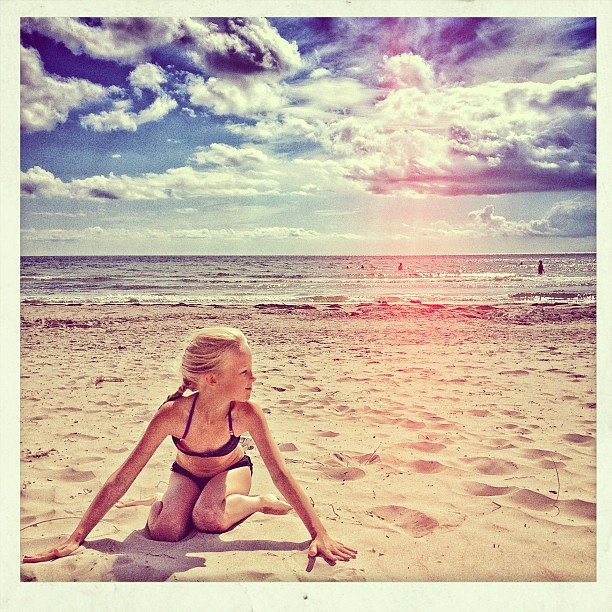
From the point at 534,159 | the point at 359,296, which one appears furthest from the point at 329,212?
the point at 359,296

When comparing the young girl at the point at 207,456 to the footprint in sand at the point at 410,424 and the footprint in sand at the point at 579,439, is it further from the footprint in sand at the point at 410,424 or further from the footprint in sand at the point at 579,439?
the footprint in sand at the point at 579,439

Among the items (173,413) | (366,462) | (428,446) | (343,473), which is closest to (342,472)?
(343,473)

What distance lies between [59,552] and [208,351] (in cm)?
106

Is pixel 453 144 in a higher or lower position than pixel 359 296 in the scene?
higher

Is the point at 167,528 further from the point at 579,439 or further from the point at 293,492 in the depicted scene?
the point at 579,439

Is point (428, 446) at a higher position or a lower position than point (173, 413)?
lower

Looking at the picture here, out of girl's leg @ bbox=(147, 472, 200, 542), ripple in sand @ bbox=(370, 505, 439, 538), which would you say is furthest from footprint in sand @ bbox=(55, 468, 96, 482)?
ripple in sand @ bbox=(370, 505, 439, 538)

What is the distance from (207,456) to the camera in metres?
2.72

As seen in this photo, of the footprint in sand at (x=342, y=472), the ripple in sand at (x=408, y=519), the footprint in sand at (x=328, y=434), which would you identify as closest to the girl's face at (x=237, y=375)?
the footprint in sand at (x=342, y=472)
